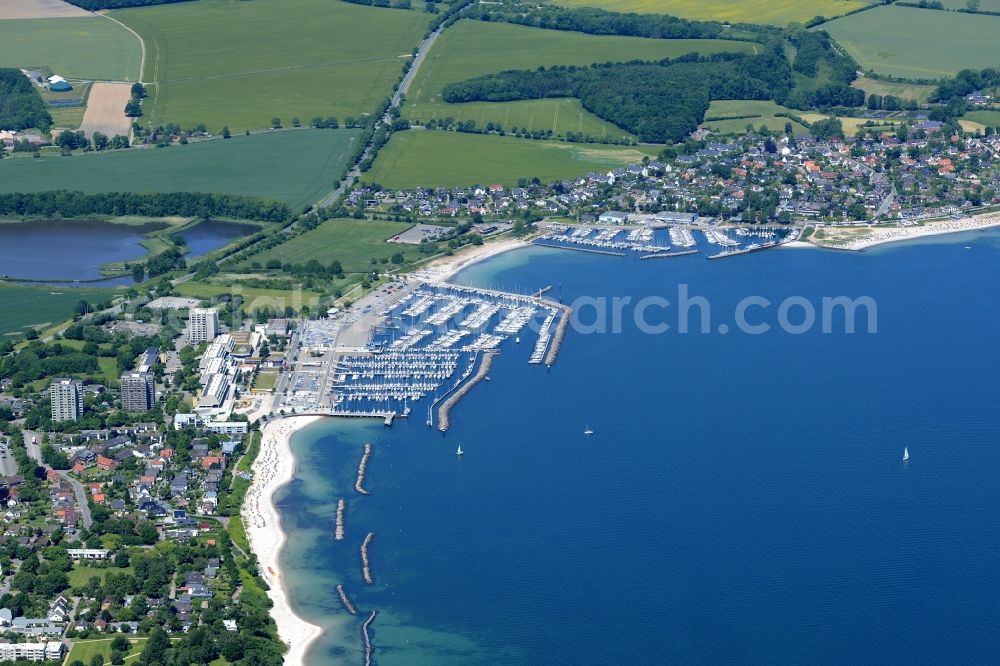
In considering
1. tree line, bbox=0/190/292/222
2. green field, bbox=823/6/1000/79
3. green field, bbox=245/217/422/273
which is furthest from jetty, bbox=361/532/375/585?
green field, bbox=823/6/1000/79

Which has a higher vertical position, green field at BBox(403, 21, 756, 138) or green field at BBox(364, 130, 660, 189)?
green field at BBox(403, 21, 756, 138)

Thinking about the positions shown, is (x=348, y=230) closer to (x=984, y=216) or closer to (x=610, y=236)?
(x=610, y=236)

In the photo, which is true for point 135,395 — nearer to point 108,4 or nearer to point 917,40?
point 108,4

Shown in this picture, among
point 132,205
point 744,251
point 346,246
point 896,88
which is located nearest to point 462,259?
point 346,246

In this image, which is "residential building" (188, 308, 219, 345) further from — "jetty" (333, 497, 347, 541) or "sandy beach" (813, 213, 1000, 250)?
"sandy beach" (813, 213, 1000, 250)

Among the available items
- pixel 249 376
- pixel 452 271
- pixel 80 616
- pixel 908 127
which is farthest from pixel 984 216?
pixel 80 616

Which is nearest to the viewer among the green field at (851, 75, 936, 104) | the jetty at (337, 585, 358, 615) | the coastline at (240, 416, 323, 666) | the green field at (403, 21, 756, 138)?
the coastline at (240, 416, 323, 666)

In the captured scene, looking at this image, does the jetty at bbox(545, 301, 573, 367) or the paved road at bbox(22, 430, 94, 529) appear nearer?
A: the paved road at bbox(22, 430, 94, 529)
